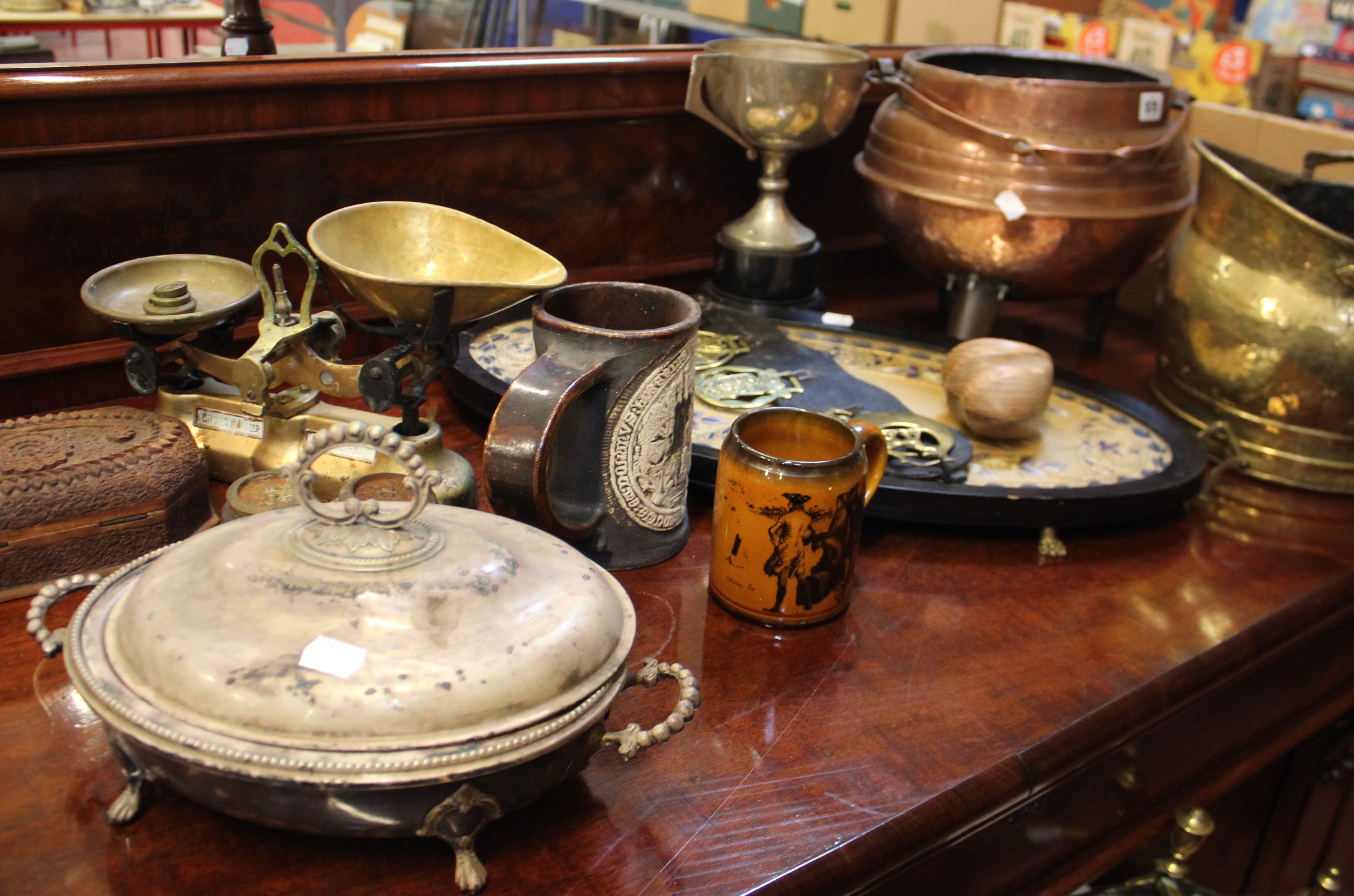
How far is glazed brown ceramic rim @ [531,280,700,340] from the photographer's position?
0.79 m

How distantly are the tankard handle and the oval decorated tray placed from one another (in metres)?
0.34

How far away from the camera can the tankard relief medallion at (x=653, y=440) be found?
0.82m

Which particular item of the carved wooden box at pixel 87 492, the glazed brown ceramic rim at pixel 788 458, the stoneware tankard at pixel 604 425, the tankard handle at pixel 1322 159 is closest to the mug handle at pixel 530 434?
the stoneware tankard at pixel 604 425

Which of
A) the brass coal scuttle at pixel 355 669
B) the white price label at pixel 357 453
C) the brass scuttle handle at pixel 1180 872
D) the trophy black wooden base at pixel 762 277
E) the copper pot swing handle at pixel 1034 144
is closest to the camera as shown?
the brass coal scuttle at pixel 355 669

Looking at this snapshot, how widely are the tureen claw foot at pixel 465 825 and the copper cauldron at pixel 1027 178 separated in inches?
33.7

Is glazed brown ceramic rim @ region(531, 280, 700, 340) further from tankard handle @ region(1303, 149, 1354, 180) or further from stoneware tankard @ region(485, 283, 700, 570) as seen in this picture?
tankard handle @ region(1303, 149, 1354, 180)

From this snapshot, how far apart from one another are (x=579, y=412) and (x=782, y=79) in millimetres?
568

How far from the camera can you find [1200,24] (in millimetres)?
1908

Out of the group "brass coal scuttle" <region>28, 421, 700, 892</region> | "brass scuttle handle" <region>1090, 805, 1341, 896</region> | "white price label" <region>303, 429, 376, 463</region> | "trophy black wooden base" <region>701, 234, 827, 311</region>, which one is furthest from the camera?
"trophy black wooden base" <region>701, 234, 827, 311</region>

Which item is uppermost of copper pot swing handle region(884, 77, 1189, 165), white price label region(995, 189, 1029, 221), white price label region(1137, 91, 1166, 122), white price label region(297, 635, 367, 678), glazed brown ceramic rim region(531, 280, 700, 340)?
white price label region(1137, 91, 1166, 122)

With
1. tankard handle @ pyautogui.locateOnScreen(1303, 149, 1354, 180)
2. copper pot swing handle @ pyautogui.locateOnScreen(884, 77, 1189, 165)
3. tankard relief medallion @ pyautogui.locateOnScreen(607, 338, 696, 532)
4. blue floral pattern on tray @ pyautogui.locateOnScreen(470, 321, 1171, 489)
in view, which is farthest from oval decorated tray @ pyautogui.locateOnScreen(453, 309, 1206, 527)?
tankard handle @ pyautogui.locateOnScreen(1303, 149, 1354, 180)

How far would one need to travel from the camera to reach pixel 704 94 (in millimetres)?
1276

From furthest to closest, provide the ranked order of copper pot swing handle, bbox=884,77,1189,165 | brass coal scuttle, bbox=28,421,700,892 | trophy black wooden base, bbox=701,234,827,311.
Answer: trophy black wooden base, bbox=701,234,827,311 < copper pot swing handle, bbox=884,77,1189,165 < brass coal scuttle, bbox=28,421,700,892

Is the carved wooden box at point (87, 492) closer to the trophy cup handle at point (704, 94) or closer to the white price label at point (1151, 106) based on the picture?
the trophy cup handle at point (704, 94)
